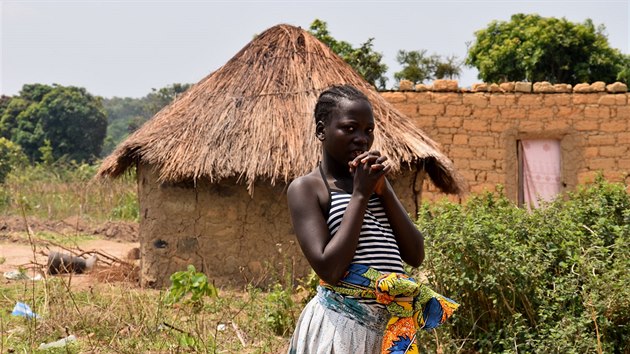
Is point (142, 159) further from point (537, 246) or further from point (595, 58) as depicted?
point (595, 58)

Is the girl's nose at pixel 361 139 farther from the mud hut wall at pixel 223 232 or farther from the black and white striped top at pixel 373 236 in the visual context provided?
the mud hut wall at pixel 223 232

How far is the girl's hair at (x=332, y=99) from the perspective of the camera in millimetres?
2184

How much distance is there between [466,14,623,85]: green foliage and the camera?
16594 mm

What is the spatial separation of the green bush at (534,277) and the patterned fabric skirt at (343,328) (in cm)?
204

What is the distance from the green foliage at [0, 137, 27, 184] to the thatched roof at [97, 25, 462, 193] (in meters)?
12.3

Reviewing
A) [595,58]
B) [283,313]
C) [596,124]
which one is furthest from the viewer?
[595,58]

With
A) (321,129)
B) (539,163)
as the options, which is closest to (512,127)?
(539,163)

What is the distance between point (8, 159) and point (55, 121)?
11422 millimetres

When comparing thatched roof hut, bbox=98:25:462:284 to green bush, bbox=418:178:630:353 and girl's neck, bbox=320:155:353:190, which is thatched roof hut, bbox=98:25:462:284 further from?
girl's neck, bbox=320:155:353:190

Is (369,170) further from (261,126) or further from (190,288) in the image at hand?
(261,126)

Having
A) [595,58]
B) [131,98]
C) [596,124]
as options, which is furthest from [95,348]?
[131,98]

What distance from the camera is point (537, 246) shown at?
4320 millimetres

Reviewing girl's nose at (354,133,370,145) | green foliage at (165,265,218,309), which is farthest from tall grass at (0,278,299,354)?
girl's nose at (354,133,370,145)

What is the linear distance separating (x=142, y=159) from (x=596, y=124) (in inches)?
222
